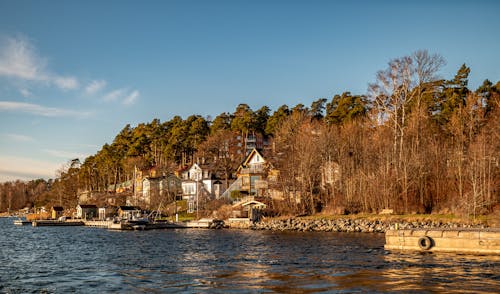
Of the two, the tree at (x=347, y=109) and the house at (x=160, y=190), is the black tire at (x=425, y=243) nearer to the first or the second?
the tree at (x=347, y=109)

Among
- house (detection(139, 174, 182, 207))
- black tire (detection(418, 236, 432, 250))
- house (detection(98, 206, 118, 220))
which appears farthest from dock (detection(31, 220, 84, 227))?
black tire (detection(418, 236, 432, 250))

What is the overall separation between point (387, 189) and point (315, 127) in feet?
69.5

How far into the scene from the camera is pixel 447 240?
107ft

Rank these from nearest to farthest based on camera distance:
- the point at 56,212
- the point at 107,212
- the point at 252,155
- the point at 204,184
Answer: the point at 252,155 < the point at 204,184 < the point at 107,212 < the point at 56,212

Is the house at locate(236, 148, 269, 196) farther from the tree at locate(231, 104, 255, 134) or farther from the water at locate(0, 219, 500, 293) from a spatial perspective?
the water at locate(0, 219, 500, 293)

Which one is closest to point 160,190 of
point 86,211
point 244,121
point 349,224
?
point 86,211

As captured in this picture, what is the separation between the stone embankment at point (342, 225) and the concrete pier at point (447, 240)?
598 inches

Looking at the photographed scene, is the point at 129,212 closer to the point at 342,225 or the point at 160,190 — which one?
the point at 160,190

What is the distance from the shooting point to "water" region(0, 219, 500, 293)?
72.1 ft

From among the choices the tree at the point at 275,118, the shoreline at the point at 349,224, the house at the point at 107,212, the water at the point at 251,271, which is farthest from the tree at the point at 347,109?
the water at the point at 251,271

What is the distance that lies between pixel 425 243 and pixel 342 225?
26.8 meters

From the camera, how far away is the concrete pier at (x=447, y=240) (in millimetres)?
30688

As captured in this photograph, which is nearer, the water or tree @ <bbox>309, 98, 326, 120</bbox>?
the water

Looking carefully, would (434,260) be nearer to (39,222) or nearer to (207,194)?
(207,194)
